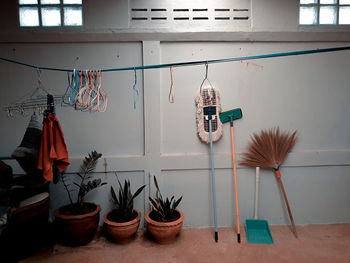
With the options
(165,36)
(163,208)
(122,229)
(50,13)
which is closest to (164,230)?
(163,208)

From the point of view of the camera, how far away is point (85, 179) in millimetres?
2533

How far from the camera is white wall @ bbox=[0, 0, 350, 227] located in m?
2.50

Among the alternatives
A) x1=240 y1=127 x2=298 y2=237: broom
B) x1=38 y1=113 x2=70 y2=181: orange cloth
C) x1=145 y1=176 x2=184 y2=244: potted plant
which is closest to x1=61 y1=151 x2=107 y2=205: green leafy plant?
x1=38 y1=113 x2=70 y2=181: orange cloth

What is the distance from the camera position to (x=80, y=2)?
252 cm

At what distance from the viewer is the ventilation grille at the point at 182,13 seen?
249cm

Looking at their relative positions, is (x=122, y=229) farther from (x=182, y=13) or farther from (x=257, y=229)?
(x=182, y=13)

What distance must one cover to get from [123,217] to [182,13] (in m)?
2.21

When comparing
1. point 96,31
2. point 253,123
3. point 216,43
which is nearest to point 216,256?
point 253,123

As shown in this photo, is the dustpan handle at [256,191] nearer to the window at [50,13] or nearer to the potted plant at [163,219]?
the potted plant at [163,219]

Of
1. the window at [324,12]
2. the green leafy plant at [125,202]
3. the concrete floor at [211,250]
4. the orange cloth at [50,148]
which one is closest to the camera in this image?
the orange cloth at [50,148]

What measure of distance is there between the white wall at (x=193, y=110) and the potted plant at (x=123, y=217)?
0.19m

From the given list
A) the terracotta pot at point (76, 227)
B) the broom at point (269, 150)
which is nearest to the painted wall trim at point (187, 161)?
the broom at point (269, 150)

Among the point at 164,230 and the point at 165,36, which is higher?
the point at 165,36

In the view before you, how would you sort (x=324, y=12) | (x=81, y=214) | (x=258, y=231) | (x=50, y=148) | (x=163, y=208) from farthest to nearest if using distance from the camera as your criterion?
(x=324, y=12) < (x=258, y=231) < (x=163, y=208) < (x=81, y=214) < (x=50, y=148)
